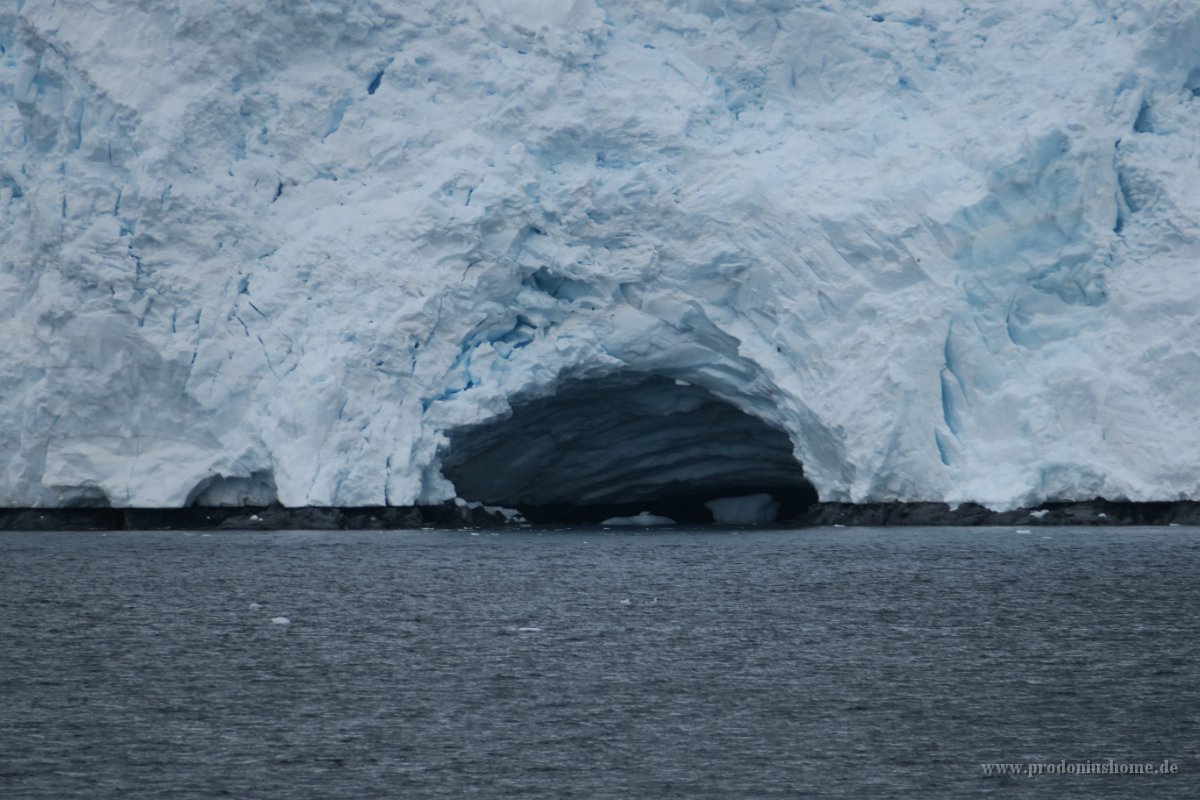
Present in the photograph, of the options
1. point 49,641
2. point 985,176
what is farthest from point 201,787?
point 985,176

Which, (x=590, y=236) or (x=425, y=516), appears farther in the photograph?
(x=425, y=516)

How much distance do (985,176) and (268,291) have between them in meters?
8.54

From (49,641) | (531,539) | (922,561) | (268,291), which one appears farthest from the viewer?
(531,539)

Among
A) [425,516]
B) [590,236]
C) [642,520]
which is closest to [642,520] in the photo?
[642,520]

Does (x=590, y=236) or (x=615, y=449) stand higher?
(x=590, y=236)

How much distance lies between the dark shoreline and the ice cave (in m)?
0.82

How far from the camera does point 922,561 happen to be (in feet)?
59.8

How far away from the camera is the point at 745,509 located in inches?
1061

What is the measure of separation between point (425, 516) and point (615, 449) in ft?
10.5

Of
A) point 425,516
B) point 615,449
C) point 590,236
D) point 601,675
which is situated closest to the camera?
point 601,675

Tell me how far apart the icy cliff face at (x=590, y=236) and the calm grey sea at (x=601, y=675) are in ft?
5.09

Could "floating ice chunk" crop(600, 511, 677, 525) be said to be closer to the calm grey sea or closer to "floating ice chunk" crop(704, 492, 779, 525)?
"floating ice chunk" crop(704, 492, 779, 525)

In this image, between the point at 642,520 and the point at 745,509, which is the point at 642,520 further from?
the point at 745,509

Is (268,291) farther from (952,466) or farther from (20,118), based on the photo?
(952,466)
